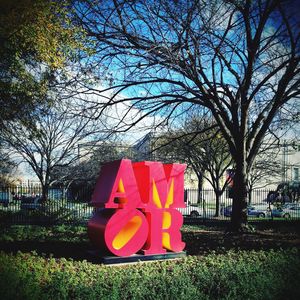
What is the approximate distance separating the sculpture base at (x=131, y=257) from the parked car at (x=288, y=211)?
20.7 meters

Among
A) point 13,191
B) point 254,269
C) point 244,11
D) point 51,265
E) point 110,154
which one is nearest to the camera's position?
point 254,269

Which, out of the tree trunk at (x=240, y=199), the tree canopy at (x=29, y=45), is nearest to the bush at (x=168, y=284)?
the tree canopy at (x=29, y=45)

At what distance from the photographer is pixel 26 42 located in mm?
8633

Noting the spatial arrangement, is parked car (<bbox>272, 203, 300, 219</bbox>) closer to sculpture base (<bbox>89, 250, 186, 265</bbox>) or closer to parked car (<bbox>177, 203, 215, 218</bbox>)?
parked car (<bbox>177, 203, 215, 218</bbox>)

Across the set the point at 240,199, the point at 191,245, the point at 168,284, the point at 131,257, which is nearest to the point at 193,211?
the point at 240,199

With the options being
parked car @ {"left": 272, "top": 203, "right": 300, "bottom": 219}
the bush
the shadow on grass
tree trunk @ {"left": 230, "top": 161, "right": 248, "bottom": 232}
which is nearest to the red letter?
the shadow on grass

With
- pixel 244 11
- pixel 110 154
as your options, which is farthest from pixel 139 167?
pixel 110 154

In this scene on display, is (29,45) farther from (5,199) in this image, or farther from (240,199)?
(5,199)

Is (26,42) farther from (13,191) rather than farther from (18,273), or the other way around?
(13,191)

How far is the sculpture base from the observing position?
8.24 metres

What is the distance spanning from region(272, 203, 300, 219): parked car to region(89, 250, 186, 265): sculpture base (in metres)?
20.7

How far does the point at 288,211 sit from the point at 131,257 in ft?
79.5

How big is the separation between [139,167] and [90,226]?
2.03 m

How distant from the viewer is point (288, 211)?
29.5 meters
